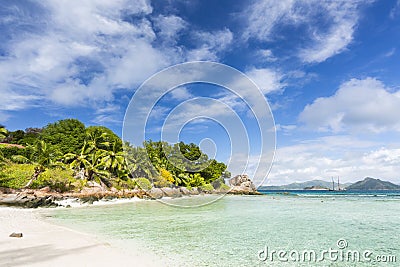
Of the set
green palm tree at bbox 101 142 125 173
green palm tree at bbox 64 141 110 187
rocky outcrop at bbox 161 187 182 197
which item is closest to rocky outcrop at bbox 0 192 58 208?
green palm tree at bbox 64 141 110 187

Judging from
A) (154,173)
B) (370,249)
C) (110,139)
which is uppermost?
(110,139)

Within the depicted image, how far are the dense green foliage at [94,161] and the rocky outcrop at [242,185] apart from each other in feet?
26.0

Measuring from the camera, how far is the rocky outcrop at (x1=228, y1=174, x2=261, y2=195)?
73188 mm

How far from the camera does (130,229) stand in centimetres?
1312

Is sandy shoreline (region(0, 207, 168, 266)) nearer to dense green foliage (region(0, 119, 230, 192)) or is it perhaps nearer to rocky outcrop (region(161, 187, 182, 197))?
dense green foliage (region(0, 119, 230, 192))

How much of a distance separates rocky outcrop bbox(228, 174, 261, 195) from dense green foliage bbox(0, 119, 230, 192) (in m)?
7.93

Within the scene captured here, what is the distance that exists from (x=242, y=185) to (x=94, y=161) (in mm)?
47490

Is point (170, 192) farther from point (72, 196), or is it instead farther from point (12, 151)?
point (12, 151)

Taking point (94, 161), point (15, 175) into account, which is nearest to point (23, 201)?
point (15, 175)

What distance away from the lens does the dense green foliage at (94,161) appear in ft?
100

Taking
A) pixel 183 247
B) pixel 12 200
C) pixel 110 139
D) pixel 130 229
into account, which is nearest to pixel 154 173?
pixel 110 139

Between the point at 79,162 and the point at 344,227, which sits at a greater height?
the point at 79,162

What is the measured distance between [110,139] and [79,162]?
1009 centimetres

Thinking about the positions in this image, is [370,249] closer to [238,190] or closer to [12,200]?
[12,200]
